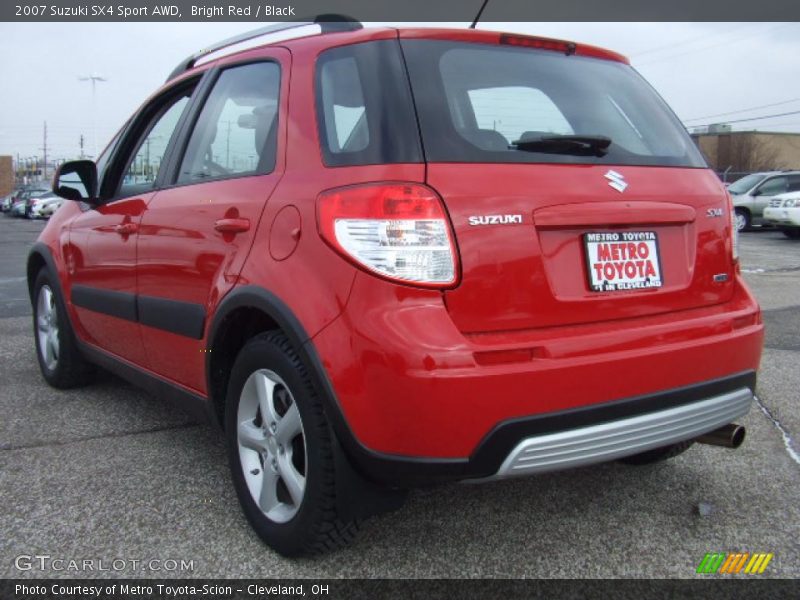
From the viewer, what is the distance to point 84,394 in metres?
4.44

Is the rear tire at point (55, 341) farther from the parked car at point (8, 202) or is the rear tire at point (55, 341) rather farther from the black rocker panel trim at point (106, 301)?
the parked car at point (8, 202)

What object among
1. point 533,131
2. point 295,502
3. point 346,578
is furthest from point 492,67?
point 346,578

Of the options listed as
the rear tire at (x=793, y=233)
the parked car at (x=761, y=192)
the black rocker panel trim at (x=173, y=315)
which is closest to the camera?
the black rocker panel trim at (x=173, y=315)

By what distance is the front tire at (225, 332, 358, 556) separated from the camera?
224cm

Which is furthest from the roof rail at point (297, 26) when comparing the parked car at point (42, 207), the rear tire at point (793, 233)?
the parked car at point (42, 207)

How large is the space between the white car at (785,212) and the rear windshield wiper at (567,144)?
1749 centimetres

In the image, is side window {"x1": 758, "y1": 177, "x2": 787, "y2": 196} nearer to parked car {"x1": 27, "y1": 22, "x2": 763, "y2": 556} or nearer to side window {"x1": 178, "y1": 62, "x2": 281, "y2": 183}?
parked car {"x1": 27, "y1": 22, "x2": 763, "y2": 556}

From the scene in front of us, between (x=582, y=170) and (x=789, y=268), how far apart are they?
1102cm

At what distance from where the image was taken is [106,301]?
366 cm

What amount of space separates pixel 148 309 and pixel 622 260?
77.1 inches

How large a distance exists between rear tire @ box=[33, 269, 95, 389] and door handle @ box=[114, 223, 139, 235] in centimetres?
98

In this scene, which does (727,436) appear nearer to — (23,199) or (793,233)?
(793,233)

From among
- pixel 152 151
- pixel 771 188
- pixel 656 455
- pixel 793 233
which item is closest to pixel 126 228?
pixel 152 151

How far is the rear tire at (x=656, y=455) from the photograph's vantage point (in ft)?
9.98
